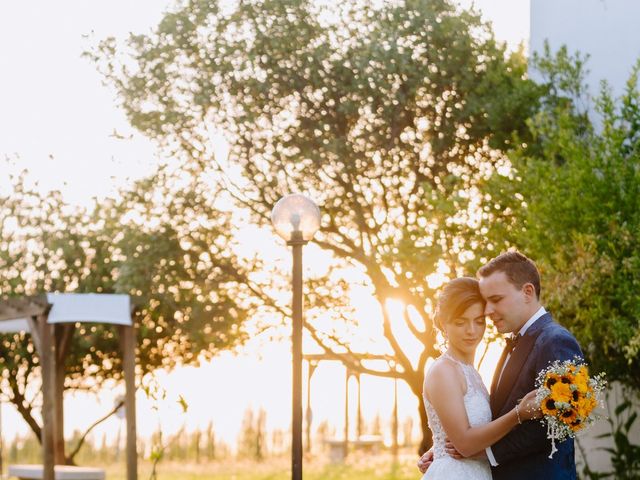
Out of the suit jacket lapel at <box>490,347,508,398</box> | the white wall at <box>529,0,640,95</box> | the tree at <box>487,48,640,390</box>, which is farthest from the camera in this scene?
the white wall at <box>529,0,640,95</box>

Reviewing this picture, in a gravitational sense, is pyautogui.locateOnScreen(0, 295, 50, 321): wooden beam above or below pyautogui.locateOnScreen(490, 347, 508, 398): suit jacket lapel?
above

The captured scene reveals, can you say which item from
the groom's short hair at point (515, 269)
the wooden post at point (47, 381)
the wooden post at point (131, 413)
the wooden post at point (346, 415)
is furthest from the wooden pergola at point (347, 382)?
the groom's short hair at point (515, 269)

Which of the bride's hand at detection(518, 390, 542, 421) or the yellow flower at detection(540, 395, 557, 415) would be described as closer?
the yellow flower at detection(540, 395, 557, 415)

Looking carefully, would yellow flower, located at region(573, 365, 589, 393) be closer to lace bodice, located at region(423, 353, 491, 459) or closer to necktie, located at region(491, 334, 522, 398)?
necktie, located at region(491, 334, 522, 398)

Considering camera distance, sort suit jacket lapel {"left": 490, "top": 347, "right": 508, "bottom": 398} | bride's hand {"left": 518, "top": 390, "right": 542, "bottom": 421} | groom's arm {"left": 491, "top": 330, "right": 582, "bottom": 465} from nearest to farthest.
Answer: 1. bride's hand {"left": 518, "top": 390, "right": 542, "bottom": 421}
2. groom's arm {"left": 491, "top": 330, "right": 582, "bottom": 465}
3. suit jacket lapel {"left": 490, "top": 347, "right": 508, "bottom": 398}

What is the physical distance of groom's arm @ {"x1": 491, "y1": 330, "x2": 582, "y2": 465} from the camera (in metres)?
5.28

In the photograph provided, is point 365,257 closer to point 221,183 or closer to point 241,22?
point 221,183

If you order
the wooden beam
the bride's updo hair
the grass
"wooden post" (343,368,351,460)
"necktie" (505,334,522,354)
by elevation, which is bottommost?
the grass

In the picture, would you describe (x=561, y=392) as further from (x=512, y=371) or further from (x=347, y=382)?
(x=347, y=382)

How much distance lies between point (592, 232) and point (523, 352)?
30.3 ft

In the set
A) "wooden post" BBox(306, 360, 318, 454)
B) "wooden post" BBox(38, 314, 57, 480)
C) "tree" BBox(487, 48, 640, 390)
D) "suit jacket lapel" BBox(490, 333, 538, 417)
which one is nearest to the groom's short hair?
"suit jacket lapel" BBox(490, 333, 538, 417)

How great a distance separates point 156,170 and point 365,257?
12.7 feet

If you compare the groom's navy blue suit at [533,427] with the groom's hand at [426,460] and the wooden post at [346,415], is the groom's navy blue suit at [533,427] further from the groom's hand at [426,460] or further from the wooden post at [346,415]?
the wooden post at [346,415]

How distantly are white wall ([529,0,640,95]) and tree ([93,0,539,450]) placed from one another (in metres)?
0.80
